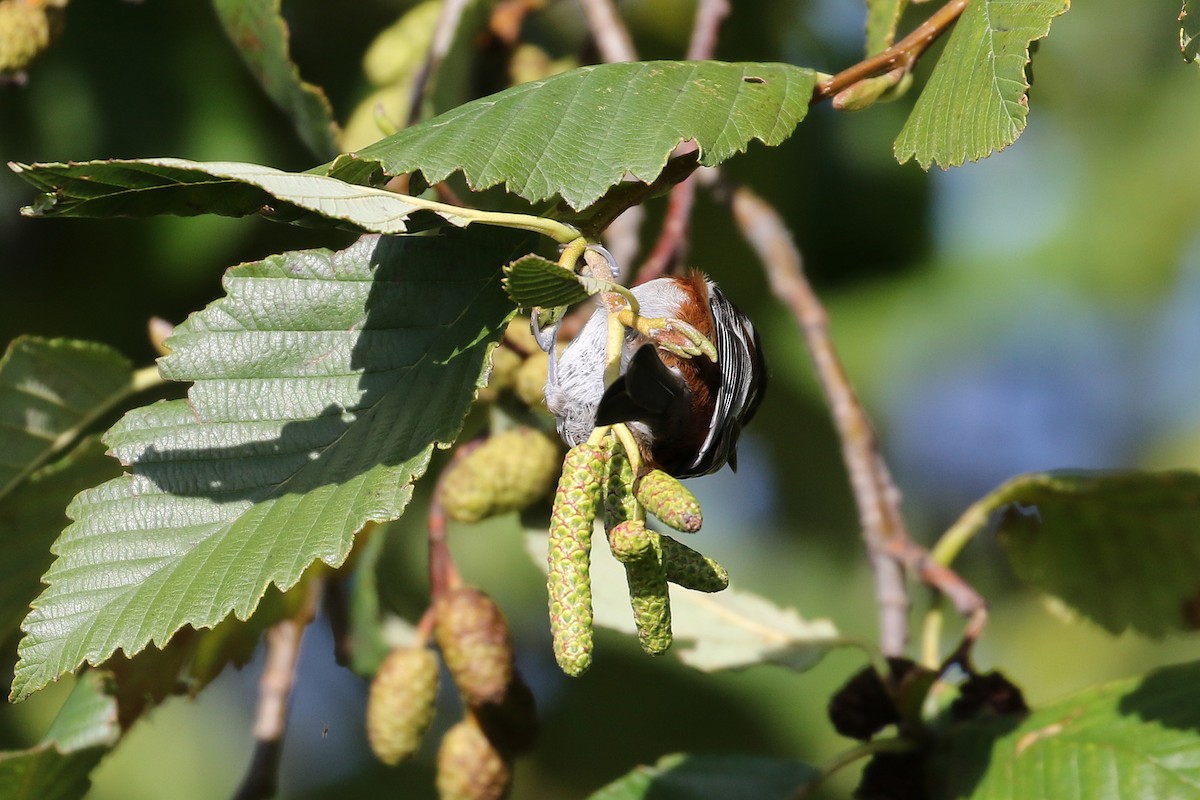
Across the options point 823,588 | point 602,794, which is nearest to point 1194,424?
point 823,588

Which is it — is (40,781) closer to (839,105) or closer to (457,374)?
(457,374)

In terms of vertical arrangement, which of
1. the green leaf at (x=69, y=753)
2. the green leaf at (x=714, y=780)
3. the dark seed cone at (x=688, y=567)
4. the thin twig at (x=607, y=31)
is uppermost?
the thin twig at (x=607, y=31)

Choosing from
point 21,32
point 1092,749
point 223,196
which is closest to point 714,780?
point 1092,749

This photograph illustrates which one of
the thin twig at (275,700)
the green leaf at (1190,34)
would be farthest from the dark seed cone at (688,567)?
the thin twig at (275,700)

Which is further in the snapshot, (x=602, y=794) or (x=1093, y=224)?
(x=1093, y=224)

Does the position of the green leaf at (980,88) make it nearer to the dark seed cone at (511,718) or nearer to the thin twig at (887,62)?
the thin twig at (887,62)

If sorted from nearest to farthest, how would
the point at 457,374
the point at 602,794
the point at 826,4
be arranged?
the point at 457,374 → the point at 602,794 → the point at 826,4

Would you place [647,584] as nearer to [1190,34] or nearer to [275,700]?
[1190,34]
